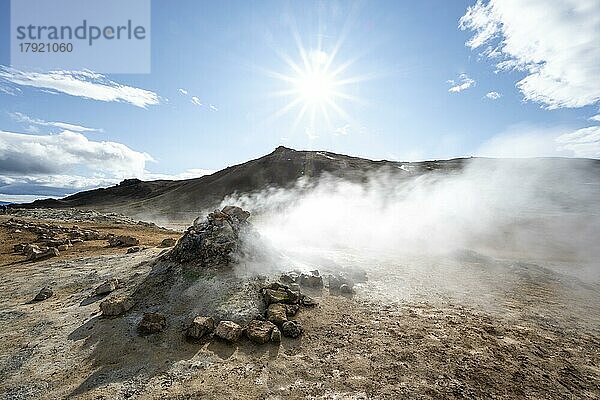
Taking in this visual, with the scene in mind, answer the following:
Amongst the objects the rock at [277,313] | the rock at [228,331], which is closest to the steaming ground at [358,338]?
the rock at [228,331]

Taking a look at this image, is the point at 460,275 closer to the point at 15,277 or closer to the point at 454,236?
the point at 454,236

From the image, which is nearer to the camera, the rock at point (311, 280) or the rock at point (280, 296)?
the rock at point (280, 296)

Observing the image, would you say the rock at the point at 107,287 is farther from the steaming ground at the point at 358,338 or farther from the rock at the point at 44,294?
the rock at the point at 44,294

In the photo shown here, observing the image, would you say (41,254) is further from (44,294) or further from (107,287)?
(107,287)

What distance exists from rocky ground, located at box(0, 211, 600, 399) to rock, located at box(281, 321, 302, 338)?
0.17 meters

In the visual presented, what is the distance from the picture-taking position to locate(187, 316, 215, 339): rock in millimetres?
5152

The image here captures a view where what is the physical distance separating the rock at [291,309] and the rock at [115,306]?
295 cm

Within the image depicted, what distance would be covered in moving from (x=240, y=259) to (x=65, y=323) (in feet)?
11.0

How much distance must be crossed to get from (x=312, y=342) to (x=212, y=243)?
345 centimetres

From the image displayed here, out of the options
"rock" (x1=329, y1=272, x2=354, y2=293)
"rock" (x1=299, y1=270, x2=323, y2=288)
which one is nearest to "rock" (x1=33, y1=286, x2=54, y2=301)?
"rock" (x1=299, y1=270, x2=323, y2=288)

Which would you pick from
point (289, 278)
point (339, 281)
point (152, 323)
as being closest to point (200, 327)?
point (152, 323)

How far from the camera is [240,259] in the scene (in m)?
7.38

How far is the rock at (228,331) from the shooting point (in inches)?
199

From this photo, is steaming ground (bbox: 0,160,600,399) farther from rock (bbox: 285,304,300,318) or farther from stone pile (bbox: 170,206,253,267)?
stone pile (bbox: 170,206,253,267)
